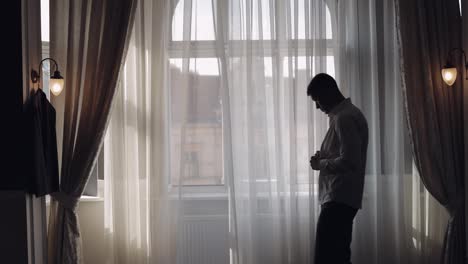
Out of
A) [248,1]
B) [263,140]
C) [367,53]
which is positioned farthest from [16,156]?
[367,53]

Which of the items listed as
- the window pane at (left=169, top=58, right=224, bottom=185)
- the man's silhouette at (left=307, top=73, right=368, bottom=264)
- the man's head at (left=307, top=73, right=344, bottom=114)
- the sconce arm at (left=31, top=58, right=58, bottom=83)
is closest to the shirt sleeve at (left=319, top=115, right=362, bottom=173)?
the man's silhouette at (left=307, top=73, right=368, bottom=264)

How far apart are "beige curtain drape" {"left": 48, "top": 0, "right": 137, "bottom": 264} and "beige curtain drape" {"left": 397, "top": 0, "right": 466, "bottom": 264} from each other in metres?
2.04

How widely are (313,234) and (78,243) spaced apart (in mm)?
1678

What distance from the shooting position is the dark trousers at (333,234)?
280cm

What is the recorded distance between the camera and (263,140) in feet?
11.7

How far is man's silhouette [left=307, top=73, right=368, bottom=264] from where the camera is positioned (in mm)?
2756

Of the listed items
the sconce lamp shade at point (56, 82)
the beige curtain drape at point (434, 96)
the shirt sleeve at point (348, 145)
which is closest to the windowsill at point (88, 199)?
the sconce lamp shade at point (56, 82)

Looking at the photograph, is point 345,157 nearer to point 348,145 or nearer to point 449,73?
point 348,145

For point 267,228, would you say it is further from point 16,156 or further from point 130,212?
point 16,156

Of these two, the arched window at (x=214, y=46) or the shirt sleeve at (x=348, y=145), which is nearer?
the shirt sleeve at (x=348, y=145)

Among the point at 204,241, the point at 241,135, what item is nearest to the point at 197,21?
the point at 241,135

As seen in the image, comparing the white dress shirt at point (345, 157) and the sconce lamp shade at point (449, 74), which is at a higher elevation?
the sconce lamp shade at point (449, 74)

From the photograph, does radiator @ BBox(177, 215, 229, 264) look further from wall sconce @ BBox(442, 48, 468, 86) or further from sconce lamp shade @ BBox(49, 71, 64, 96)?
wall sconce @ BBox(442, 48, 468, 86)

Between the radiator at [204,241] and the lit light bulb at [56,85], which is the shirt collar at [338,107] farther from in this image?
the lit light bulb at [56,85]
